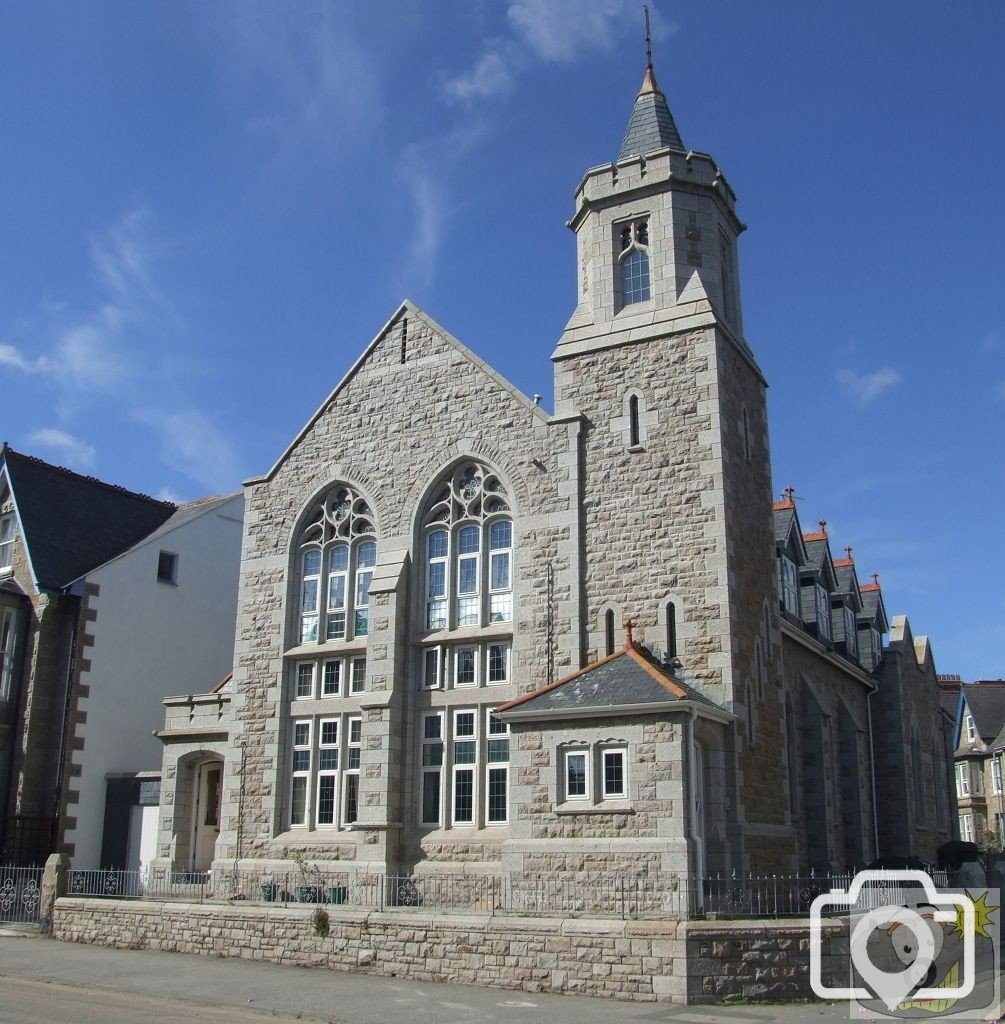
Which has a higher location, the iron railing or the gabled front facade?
the gabled front facade

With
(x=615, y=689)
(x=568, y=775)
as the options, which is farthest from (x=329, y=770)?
(x=615, y=689)

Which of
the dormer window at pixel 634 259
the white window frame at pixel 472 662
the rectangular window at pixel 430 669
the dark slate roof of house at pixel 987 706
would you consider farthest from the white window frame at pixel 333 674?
the dark slate roof of house at pixel 987 706

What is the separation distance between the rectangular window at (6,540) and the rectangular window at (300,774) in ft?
34.3

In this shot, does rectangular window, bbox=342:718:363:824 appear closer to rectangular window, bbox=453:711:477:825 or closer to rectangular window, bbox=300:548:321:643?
rectangular window, bbox=453:711:477:825

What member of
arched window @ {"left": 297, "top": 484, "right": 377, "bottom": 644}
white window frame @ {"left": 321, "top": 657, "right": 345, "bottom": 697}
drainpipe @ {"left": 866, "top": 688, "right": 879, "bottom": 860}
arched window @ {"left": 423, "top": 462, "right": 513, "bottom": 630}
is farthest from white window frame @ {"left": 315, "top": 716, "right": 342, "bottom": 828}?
drainpipe @ {"left": 866, "top": 688, "right": 879, "bottom": 860}

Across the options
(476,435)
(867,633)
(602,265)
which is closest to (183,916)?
(476,435)

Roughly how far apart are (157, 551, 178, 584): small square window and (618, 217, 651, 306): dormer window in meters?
15.0

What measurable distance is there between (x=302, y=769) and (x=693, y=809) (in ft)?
31.7

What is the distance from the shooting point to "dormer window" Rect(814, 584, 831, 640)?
29.6 meters

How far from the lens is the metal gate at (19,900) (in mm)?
23422

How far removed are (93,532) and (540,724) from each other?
17187 mm

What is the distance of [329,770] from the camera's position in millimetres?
23844

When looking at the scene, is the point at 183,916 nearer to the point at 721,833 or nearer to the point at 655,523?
the point at 721,833

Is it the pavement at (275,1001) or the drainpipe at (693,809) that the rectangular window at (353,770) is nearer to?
the pavement at (275,1001)
